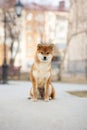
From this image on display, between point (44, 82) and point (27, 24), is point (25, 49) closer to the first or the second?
point (27, 24)

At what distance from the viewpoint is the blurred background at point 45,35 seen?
26.0 m

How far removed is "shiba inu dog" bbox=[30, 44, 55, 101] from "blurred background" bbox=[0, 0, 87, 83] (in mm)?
2348

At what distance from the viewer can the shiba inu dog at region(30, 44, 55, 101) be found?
9695 millimetres

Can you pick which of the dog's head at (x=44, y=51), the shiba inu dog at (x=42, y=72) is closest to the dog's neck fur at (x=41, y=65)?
the shiba inu dog at (x=42, y=72)

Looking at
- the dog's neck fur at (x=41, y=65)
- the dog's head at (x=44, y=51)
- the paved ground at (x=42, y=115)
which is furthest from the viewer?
the dog's neck fur at (x=41, y=65)

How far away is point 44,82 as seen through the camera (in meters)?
10.2

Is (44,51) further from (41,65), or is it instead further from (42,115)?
(42,115)

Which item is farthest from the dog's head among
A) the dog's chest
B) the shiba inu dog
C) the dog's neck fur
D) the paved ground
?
the paved ground

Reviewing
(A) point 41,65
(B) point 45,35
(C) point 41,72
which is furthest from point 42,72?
(B) point 45,35

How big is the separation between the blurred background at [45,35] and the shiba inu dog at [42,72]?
7.70 feet

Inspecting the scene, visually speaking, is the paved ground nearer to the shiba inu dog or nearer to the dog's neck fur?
the shiba inu dog

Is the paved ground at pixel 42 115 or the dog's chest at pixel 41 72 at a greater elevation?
the dog's chest at pixel 41 72

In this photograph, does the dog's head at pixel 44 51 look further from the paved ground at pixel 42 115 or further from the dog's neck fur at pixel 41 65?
the paved ground at pixel 42 115

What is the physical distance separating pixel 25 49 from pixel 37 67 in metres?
62.6
